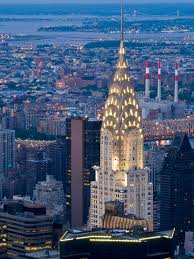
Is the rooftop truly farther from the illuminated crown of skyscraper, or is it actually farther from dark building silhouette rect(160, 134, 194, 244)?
dark building silhouette rect(160, 134, 194, 244)

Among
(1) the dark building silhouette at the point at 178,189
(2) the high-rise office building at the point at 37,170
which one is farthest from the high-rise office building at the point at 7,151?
(1) the dark building silhouette at the point at 178,189

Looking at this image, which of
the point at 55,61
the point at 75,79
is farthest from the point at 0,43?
the point at 75,79

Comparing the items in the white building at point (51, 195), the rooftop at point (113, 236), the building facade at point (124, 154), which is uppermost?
the building facade at point (124, 154)

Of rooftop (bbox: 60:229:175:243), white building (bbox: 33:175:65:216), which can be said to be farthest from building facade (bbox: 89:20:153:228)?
white building (bbox: 33:175:65:216)

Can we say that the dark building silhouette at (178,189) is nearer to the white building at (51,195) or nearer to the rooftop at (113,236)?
the white building at (51,195)

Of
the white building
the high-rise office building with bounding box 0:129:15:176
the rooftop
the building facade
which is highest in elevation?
the building facade

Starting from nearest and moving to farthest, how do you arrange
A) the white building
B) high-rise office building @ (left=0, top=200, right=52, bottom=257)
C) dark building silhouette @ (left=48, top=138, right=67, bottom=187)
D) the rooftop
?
the rooftop < high-rise office building @ (left=0, top=200, right=52, bottom=257) < the white building < dark building silhouette @ (left=48, top=138, right=67, bottom=187)

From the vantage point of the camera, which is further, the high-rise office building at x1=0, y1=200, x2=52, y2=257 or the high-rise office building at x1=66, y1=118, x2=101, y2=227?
the high-rise office building at x1=66, y1=118, x2=101, y2=227
